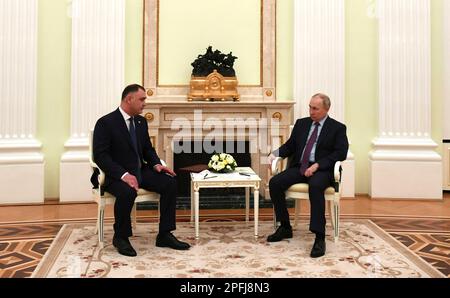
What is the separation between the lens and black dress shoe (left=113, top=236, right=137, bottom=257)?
4.11m

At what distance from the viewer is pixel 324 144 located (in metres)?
4.71

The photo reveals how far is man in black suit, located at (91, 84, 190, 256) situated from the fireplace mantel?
190cm

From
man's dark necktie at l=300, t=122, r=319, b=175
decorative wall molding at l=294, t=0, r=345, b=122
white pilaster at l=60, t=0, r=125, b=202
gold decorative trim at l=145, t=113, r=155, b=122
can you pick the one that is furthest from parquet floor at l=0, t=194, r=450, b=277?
decorative wall molding at l=294, t=0, r=345, b=122

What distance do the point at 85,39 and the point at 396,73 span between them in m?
4.22

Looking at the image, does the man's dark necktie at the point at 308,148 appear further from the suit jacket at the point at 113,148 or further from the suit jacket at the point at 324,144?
the suit jacket at the point at 113,148

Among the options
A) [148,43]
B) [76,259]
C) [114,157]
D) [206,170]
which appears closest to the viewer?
[76,259]

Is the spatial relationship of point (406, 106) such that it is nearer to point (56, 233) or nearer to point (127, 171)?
point (127, 171)

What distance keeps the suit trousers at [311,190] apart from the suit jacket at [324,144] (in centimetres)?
12

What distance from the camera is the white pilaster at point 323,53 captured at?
22.5ft

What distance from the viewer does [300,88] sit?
22.7ft

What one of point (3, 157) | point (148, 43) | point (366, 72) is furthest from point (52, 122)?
point (366, 72)

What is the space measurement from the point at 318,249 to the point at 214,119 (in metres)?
2.92

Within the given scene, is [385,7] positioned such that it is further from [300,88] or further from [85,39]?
[85,39]

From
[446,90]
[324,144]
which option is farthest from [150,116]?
[446,90]
